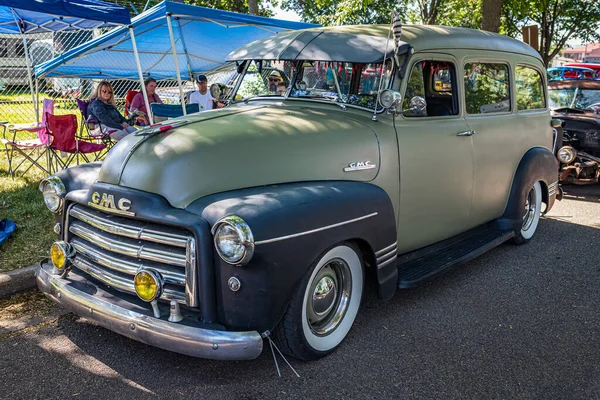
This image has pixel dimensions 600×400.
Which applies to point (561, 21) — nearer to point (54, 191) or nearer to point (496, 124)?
point (496, 124)

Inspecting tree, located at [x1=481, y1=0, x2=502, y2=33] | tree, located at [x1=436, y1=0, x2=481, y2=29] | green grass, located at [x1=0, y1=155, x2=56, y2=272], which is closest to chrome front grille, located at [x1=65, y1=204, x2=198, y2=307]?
green grass, located at [x1=0, y1=155, x2=56, y2=272]

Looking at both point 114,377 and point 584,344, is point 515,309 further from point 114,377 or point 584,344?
point 114,377

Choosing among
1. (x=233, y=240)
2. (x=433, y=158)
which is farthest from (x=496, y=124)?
(x=233, y=240)

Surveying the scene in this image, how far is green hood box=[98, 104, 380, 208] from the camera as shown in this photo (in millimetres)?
3154

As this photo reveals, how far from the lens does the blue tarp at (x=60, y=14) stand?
21.9ft

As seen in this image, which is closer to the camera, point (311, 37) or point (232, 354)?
point (232, 354)

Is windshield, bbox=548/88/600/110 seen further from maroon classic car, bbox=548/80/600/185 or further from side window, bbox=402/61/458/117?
side window, bbox=402/61/458/117

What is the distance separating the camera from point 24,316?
3.97 m

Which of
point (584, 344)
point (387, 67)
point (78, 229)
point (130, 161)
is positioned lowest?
point (584, 344)

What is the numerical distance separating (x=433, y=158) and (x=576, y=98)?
285 inches

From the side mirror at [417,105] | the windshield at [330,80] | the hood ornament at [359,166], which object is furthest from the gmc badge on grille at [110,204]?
the side mirror at [417,105]

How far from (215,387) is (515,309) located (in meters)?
2.44

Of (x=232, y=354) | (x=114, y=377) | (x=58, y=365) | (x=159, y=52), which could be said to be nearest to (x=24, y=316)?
(x=58, y=365)

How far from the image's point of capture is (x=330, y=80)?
164 inches
